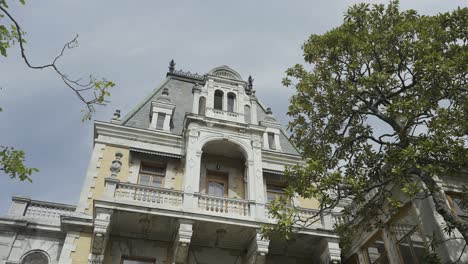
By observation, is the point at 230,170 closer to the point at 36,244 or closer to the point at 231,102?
the point at 231,102

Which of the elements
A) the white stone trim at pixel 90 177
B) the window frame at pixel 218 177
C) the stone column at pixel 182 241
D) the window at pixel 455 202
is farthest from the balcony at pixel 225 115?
the window at pixel 455 202

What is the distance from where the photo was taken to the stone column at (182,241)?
14.6m

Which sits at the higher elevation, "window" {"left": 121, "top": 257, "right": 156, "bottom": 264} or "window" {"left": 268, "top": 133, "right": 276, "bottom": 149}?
"window" {"left": 268, "top": 133, "right": 276, "bottom": 149}

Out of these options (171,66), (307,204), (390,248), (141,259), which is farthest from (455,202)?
(171,66)

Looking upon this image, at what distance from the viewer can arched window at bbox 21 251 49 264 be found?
47.4 ft

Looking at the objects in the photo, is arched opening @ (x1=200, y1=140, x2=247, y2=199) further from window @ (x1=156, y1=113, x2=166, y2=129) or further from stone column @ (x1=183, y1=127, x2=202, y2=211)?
window @ (x1=156, y1=113, x2=166, y2=129)

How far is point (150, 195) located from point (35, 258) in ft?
15.3

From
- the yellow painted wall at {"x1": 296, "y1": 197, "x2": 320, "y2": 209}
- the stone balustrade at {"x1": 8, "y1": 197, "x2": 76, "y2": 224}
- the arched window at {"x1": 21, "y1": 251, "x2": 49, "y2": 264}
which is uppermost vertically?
the yellow painted wall at {"x1": 296, "y1": 197, "x2": 320, "y2": 209}

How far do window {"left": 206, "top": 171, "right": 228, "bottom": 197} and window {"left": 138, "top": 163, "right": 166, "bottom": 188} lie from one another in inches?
83.0

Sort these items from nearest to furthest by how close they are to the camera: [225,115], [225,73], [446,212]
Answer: [446,212] → [225,115] → [225,73]

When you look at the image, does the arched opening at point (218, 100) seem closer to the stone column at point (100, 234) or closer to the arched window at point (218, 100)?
the arched window at point (218, 100)

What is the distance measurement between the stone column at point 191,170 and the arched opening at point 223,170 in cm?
89

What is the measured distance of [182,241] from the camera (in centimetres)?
1451

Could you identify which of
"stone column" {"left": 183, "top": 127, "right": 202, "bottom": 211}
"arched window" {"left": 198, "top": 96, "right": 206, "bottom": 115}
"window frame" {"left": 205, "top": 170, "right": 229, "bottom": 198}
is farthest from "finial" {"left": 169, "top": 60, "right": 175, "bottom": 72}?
"window frame" {"left": 205, "top": 170, "right": 229, "bottom": 198}
